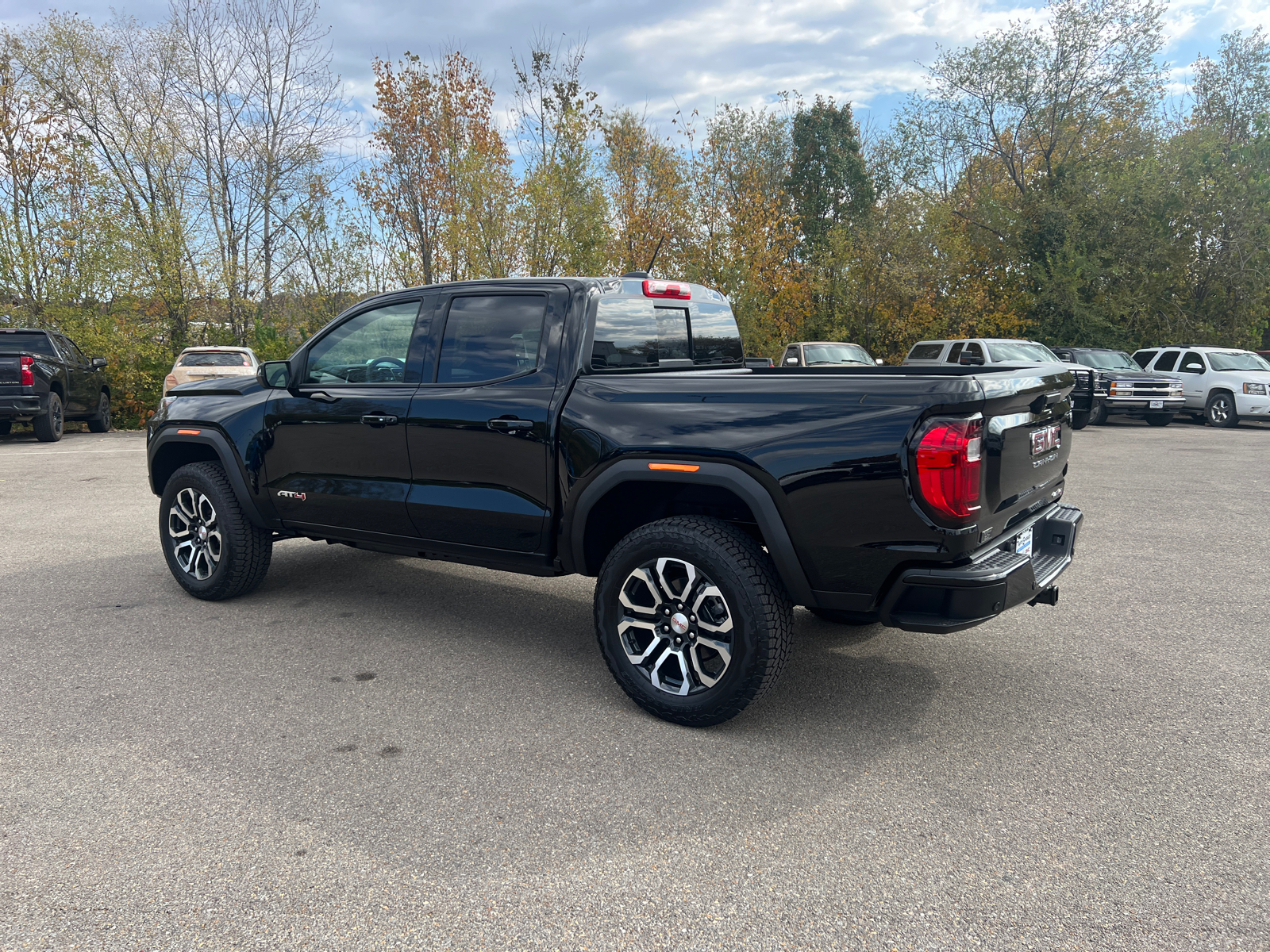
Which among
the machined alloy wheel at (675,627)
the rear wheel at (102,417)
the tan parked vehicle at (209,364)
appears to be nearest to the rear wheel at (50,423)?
the rear wheel at (102,417)

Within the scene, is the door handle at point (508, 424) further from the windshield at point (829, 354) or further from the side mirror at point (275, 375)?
the windshield at point (829, 354)

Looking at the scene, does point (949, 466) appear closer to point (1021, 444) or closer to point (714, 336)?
point (1021, 444)

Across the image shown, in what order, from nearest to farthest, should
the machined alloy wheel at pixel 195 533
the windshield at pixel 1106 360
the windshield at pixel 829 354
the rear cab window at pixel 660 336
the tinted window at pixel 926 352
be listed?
the rear cab window at pixel 660 336
the machined alloy wheel at pixel 195 533
the windshield at pixel 829 354
the tinted window at pixel 926 352
the windshield at pixel 1106 360

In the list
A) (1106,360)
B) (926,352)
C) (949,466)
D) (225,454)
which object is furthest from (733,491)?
(1106,360)

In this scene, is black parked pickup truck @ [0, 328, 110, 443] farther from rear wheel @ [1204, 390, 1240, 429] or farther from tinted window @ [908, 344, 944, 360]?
rear wheel @ [1204, 390, 1240, 429]

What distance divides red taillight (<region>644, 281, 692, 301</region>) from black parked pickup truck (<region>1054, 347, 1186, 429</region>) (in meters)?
16.8

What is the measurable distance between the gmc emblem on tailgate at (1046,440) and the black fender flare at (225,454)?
13.8 ft

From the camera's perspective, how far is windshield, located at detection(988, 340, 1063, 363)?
52.4ft

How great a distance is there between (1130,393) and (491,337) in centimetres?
1954

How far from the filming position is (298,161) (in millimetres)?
25922

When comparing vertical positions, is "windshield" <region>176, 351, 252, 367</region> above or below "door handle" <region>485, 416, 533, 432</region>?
above

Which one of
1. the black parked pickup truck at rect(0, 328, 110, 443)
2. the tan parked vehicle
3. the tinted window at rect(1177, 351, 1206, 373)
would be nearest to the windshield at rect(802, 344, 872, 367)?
the tinted window at rect(1177, 351, 1206, 373)

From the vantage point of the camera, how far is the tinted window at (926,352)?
18.1 m

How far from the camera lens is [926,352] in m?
18.5
